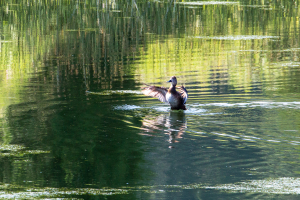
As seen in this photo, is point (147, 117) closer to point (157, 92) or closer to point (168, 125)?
point (168, 125)

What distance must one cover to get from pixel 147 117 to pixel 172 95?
89 centimetres

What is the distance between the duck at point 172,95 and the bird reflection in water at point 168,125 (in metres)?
0.17

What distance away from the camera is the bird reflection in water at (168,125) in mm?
8430

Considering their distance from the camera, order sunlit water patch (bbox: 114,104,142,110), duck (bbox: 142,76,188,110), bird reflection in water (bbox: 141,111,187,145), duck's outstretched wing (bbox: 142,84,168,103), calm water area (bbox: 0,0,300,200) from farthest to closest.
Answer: duck's outstretched wing (bbox: 142,84,168,103) < sunlit water patch (bbox: 114,104,142,110) < duck (bbox: 142,76,188,110) < bird reflection in water (bbox: 141,111,187,145) < calm water area (bbox: 0,0,300,200)

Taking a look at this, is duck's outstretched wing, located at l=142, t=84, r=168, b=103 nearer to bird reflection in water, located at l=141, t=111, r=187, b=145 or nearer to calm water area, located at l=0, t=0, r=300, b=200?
calm water area, located at l=0, t=0, r=300, b=200

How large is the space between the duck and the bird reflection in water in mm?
167

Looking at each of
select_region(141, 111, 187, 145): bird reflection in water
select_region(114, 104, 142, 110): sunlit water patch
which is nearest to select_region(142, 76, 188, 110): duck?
select_region(141, 111, 187, 145): bird reflection in water

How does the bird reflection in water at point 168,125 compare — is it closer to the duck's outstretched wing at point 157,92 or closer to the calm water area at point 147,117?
the calm water area at point 147,117

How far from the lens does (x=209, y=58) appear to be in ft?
54.4

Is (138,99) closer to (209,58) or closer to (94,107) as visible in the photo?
(94,107)

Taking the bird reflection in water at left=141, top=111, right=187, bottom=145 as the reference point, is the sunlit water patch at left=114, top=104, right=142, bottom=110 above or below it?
above

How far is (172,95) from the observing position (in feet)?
33.4

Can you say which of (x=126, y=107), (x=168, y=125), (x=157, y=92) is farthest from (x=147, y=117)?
(x=157, y=92)

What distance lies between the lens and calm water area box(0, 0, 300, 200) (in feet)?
20.7
